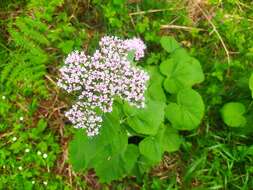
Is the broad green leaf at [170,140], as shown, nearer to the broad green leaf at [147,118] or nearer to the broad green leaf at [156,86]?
the broad green leaf at [156,86]

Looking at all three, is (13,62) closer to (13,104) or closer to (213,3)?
(13,104)

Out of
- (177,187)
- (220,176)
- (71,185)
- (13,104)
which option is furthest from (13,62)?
(220,176)

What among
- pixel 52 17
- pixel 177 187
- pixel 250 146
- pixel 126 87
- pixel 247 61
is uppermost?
pixel 126 87

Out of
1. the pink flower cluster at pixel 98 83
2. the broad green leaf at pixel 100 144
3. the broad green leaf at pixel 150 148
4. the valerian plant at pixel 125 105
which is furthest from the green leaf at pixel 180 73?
the pink flower cluster at pixel 98 83

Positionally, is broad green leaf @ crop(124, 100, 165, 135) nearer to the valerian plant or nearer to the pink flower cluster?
the valerian plant

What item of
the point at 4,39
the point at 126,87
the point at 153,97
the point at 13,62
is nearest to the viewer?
the point at 126,87

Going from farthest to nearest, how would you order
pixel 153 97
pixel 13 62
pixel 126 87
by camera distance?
pixel 13 62 < pixel 153 97 < pixel 126 87

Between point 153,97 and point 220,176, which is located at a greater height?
point 153,97

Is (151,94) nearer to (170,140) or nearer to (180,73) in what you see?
(180,73)

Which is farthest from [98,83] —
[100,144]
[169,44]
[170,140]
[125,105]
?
[169,44]
